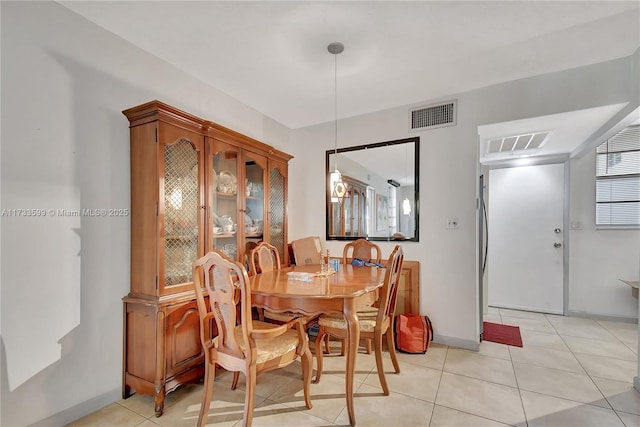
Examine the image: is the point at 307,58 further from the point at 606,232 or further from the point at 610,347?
the point at 606,232

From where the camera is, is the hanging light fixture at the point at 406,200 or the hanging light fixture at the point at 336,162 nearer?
the hanging light fixture at the point at 336,162

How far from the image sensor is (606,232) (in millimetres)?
3537

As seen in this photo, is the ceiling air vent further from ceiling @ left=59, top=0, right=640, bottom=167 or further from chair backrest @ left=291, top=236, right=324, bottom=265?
chair backrest @ left=291, top=236, right=324, bottom=265

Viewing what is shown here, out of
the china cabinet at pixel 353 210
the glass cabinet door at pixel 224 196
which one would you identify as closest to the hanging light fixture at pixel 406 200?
the china cabinet at pixel 353 210

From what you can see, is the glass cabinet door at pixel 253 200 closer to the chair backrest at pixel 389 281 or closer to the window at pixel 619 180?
the chair backrest at pixel 389 281

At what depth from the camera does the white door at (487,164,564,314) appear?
3863mm

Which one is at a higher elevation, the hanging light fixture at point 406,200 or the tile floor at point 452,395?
the hanging light fixture at point 406,200

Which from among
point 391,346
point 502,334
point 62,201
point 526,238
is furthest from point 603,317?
point 62,201

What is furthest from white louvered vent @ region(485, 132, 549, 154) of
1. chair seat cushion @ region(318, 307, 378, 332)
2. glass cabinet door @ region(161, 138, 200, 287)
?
glass cabinet door @ region(161, 138, 200, 287)

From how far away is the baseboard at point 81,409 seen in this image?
64.9 inches

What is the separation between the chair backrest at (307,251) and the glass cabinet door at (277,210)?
0.52 ft

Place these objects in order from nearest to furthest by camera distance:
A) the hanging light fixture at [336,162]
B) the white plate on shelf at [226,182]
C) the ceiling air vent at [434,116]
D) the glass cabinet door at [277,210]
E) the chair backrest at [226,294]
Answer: the chair backrest at [226,294], the hanging light fixture at [336,162], the white plate on shelf at [226,182], the ceiling air vent at [434,116], the glass cabinet door at [277,210]

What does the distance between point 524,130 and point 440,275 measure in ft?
5.86

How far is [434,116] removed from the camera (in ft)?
Answer: 9.94
